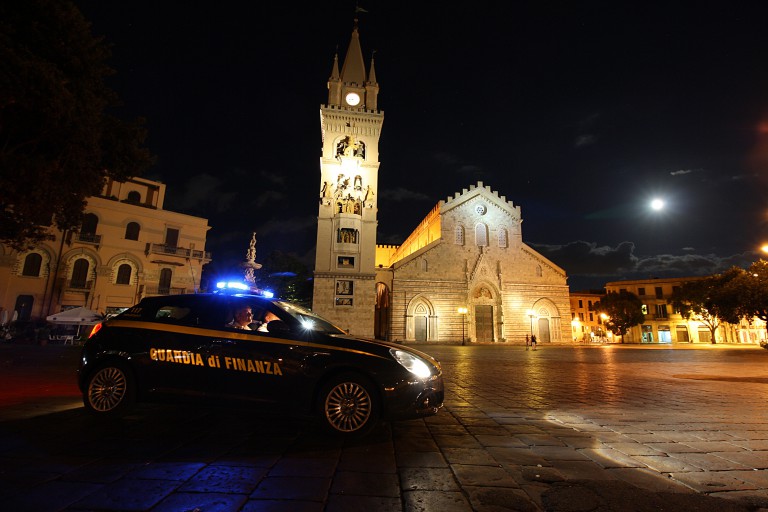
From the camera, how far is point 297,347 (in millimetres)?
4406

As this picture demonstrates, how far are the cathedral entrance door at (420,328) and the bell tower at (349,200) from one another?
178 inches

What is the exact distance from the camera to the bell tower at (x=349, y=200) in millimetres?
34250

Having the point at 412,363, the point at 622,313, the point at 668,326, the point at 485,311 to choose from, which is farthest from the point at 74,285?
the point at 668,326

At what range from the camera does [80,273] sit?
28.2 metres

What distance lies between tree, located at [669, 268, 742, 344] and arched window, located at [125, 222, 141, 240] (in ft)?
149

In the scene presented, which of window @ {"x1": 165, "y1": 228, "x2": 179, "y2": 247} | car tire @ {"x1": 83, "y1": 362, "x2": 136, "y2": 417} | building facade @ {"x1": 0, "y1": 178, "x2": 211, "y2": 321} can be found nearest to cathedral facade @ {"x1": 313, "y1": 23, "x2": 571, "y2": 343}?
building facade @ {"x1": 0, "y1": 178, "x2": 211, "y2": 321}

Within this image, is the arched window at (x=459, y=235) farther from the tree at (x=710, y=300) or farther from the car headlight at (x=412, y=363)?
the car headlight at (x=412, y=363)

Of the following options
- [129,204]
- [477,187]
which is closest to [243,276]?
[129,204]

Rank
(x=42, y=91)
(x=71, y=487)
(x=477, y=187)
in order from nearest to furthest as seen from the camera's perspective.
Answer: (x=71, y=487) < (x=42, y=91) < (x=477, y=187)

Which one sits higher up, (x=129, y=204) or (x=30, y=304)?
(x=129, y=204)

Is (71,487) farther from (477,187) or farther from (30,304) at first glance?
(477,187)

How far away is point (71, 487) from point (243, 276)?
21.8m

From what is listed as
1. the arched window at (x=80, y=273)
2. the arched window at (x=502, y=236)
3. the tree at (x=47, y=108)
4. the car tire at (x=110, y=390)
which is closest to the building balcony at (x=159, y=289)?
the arched window at (x=80, y=273)

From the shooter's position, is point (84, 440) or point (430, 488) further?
point (84, 440)
